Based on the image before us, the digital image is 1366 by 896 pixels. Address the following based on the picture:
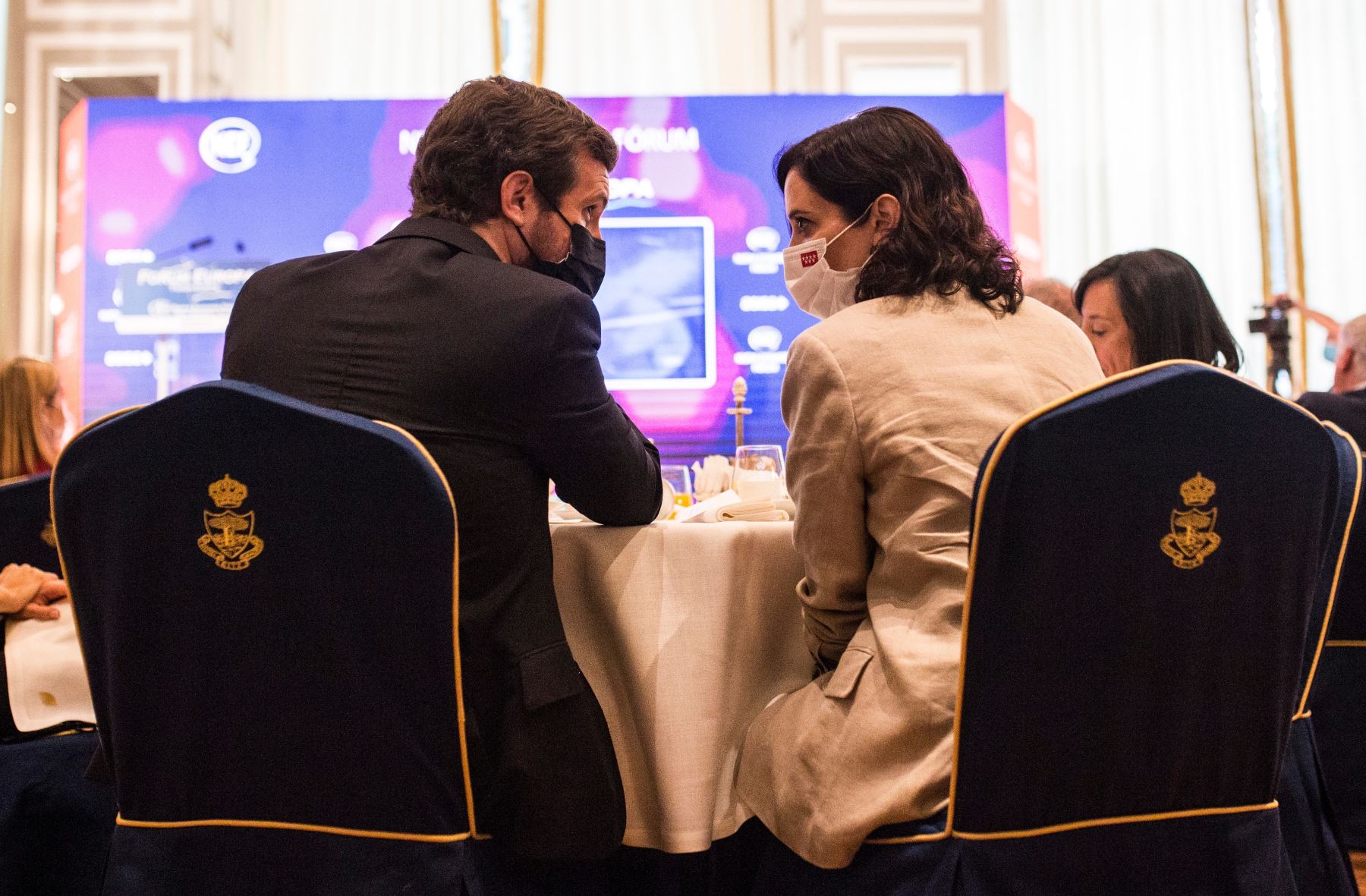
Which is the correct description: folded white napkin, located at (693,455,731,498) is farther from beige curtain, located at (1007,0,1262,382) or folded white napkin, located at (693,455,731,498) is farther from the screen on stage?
beige curtain, located at (1007,0,1262,382)

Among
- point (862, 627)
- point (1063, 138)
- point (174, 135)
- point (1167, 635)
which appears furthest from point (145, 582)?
point (1063, 138)

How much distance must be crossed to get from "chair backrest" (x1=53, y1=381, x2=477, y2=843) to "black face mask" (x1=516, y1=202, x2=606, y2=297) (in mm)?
626

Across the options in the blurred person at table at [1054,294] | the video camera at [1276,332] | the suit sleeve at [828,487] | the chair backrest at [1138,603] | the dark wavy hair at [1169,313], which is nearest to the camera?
the chair backrest at [1138,603]

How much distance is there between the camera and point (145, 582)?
1012 millimetres

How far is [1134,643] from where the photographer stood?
971 mm

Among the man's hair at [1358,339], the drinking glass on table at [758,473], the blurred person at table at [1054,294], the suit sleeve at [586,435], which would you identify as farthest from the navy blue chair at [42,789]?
the man's hair at [1358,339]

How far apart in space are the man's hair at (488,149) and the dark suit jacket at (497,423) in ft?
0.70

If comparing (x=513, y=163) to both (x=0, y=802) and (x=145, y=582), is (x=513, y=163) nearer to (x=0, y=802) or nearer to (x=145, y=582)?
(x=145, y=582)

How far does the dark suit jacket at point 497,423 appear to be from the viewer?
1.12 meters

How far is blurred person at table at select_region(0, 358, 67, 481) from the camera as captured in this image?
2.72 metres

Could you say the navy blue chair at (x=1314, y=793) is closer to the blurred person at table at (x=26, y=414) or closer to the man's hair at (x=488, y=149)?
the man's hair at (x=488, y=149)

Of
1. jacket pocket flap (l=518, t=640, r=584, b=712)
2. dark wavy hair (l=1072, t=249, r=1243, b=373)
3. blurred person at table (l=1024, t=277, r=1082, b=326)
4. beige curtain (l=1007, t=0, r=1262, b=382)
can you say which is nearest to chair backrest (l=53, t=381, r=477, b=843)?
jacket pocket flap (l=518, t=640, r=584, b=712)

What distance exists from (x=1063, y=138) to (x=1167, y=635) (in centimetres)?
532

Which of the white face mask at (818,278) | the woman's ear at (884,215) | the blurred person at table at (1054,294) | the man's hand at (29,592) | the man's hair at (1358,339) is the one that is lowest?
the man's hand at (29,592)
